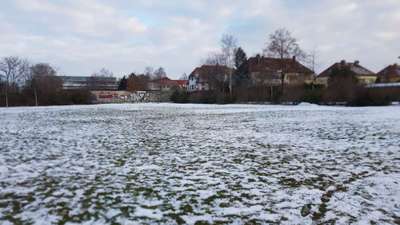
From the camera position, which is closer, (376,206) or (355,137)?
(376,206)

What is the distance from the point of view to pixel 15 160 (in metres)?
7.94

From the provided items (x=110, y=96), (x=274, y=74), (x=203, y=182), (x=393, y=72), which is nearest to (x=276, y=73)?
(x=274, y=74)

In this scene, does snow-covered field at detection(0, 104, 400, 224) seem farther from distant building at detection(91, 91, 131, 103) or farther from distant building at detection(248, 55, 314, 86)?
distant building at detection(91, 91, 131, 103)

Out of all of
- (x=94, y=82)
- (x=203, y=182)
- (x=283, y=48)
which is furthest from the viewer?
(x=94, y=82)

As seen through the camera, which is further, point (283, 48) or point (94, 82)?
point (94, 82)

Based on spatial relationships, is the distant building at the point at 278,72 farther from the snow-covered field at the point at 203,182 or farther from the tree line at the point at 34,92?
the snow-covered field at the point at 203,182

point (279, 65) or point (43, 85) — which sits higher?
point (279, 65)

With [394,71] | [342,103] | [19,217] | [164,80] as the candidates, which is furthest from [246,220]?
[164,80]

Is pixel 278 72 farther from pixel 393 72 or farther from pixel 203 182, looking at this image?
pixel 203 182

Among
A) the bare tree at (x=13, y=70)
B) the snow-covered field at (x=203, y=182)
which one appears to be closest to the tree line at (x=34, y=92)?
the bare tree at (x=13, y=70)

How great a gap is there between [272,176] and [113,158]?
399cm

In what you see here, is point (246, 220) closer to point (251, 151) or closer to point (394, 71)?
point (251, 151)

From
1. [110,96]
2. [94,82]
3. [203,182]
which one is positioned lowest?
[203,182]

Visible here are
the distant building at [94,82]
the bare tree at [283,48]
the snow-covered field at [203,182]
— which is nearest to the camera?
the snow-covered field at [203,182]
